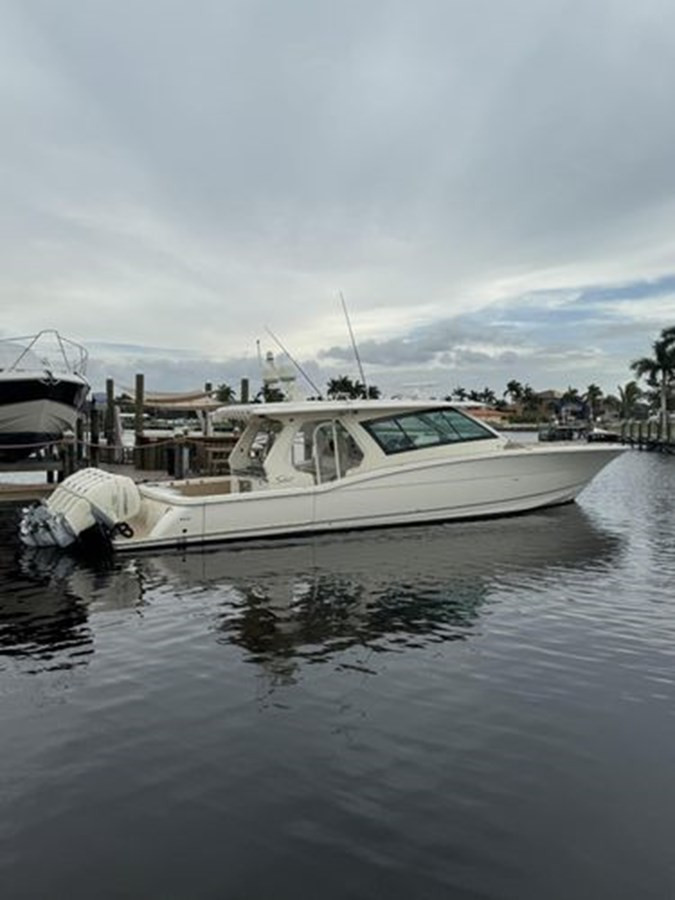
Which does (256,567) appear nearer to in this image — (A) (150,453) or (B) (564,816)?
(B) (564,816)

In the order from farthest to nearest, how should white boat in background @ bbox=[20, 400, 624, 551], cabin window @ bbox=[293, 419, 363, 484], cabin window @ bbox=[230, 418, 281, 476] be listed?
cabin window @ bbox=[230, 418, 281, 476] < cabin window @ bbox=[293, 419, 363, 484] < white boat in background @ bbox=[20, 400, 624, 551]

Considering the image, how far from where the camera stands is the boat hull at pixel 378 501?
1402cm

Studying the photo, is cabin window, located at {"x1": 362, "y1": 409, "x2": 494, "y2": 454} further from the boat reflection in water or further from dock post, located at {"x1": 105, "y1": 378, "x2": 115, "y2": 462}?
dock post, located at {"x1": 105, "y1": 378, "x2": 115, "y2": 462}

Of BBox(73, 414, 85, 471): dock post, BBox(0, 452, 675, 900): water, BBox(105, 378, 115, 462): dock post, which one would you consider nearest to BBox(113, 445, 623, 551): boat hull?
BBox(0, 452, 675, 900): water

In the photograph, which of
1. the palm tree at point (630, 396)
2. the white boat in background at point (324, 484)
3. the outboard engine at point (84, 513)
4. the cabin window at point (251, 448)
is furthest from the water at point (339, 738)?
the palm tree at point (630, 396)

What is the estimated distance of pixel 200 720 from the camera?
6.24 m

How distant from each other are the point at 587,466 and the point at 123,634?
12.2 meters

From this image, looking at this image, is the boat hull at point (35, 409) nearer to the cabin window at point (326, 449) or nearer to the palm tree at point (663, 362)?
the cabin window at point (326, 449)

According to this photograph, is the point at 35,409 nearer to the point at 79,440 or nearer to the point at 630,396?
the point at 79,440

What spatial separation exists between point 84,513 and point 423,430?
6.50 meters

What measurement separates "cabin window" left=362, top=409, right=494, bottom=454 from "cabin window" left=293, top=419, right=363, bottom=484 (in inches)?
19.8

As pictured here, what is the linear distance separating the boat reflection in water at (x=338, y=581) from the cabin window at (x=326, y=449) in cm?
138

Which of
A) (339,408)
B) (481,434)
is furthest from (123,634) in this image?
(481,434)

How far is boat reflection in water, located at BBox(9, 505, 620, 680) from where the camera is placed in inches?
340
